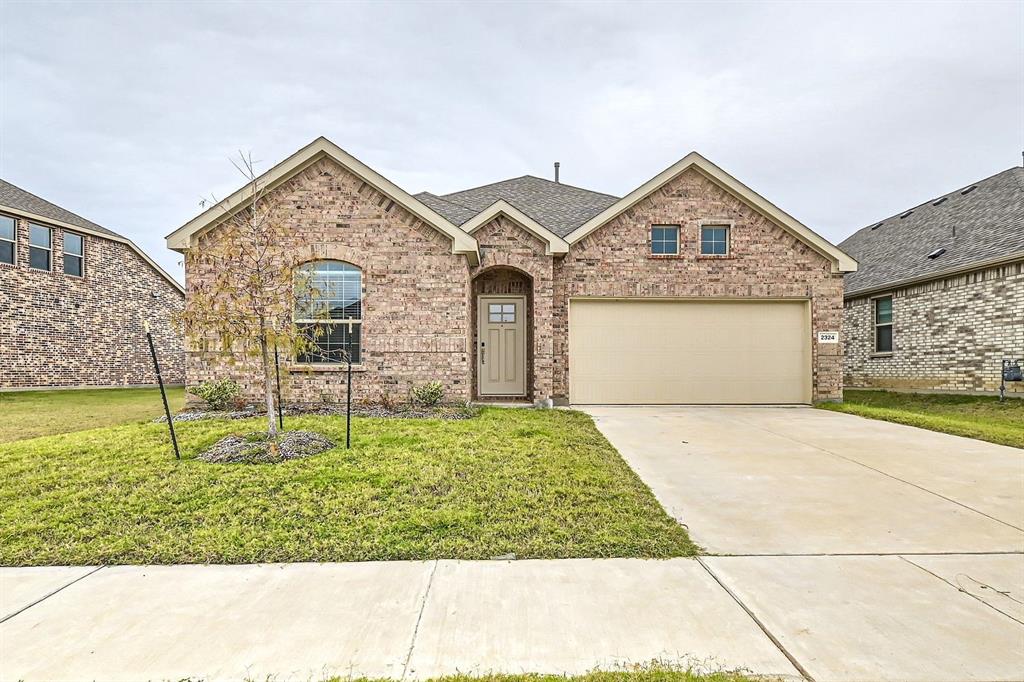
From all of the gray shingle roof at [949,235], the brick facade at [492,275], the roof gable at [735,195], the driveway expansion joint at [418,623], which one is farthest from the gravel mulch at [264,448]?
the gray shingle roof at [949,235]

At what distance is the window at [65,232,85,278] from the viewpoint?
1769 centimetres

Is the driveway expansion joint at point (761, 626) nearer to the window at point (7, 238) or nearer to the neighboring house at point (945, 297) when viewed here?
the neighboring house at point (945, 297)

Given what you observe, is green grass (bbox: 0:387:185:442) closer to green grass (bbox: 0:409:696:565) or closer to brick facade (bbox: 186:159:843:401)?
brick facade (bbox: 186:159:843:401)

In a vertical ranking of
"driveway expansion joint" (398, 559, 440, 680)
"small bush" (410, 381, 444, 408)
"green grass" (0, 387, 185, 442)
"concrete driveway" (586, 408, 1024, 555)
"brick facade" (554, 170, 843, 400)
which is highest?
"brick facade" (554, 170, 843, 400)

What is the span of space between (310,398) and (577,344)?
6041 millimetres

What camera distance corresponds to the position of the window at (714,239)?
1202 cm

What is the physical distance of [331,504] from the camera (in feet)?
14.2

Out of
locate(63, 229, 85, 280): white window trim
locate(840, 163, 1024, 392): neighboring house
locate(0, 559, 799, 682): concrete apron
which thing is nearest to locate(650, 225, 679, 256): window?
locate(840, 163, 1024, 392): neighboring house

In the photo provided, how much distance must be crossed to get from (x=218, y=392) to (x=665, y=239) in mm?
10318

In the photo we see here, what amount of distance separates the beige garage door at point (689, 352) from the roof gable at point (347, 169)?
3637 mm

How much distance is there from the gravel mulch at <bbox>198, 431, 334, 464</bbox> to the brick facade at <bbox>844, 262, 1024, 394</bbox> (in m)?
14.9

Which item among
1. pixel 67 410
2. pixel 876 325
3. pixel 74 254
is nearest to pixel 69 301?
pixel 74 254

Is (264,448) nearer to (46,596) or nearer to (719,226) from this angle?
(46,596)

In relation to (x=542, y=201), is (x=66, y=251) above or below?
below
